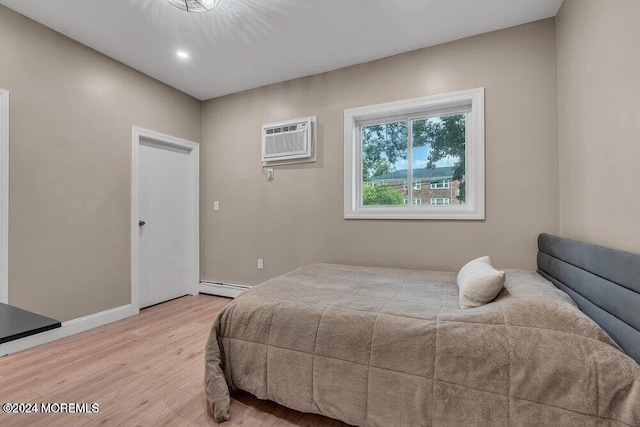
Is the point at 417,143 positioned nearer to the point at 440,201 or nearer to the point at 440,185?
the point at 440,185

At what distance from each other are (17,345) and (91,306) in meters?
0.53

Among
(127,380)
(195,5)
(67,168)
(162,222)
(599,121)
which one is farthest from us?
(162,222)

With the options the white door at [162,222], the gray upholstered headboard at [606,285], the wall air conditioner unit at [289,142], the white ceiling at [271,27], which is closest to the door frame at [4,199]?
the white ceiling at [271,27]

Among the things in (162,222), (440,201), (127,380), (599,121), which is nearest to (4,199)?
(162,222)

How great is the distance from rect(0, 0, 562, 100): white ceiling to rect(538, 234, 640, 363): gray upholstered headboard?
1867 mm

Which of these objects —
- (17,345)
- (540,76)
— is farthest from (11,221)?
(540,76)

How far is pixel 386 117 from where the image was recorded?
294 cm

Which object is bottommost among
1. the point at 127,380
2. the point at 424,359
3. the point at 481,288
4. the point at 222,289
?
the point at 127,380

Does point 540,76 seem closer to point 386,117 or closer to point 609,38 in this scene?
point 609,38

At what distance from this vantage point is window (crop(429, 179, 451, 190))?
2.73m

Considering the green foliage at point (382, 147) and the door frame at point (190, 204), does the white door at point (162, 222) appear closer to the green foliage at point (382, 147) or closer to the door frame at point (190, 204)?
the door frame at point (190, 204)

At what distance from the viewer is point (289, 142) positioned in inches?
127

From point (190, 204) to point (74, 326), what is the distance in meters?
1.75

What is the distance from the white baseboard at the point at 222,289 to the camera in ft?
11.7
